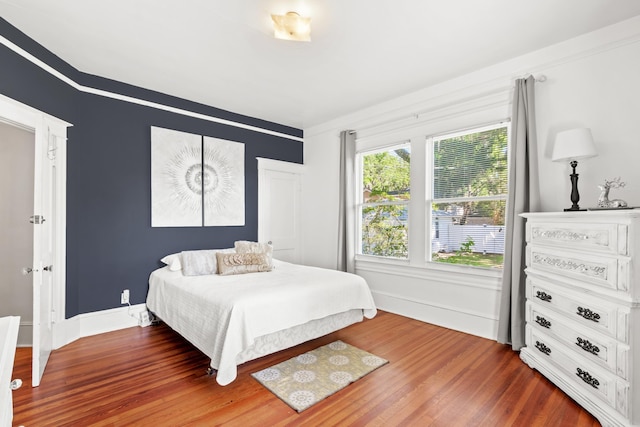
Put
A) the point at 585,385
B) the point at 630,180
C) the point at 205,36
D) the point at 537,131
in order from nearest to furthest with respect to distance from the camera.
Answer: the point at 585,385 < the point at 630,180 < the point at 205,36 < the point at 537,131

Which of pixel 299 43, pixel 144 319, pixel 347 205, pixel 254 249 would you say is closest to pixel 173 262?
pixel 144 319

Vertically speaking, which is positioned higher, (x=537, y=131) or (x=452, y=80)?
(x=452, y=80)

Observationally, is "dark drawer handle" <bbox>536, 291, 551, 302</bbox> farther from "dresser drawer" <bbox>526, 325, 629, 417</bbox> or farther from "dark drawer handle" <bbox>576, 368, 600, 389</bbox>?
"dark drawer handle" <bbox>576, 368, 600, 389</bbox>

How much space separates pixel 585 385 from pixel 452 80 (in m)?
2.99

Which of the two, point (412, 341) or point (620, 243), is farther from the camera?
point (412, 341)

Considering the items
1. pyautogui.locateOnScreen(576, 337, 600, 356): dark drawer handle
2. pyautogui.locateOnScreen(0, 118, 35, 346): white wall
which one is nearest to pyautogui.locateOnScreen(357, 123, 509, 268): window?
pyautogui.locateOnScreen(576, 337, 600, 356): dark drawer handle

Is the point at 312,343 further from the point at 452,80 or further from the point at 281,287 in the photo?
the point at 452,80

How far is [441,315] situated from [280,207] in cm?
284

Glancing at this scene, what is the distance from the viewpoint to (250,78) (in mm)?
3418

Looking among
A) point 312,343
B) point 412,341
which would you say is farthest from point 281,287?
point 412,341

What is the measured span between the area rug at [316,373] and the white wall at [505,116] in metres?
1.33

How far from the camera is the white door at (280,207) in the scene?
190 inches

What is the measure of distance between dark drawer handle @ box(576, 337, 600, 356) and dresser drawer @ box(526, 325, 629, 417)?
0.27 ft

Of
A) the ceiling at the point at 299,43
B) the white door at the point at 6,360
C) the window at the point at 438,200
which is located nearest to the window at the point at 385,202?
the window at the point at 438,200
